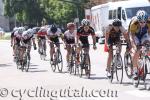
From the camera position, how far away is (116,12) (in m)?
39.5

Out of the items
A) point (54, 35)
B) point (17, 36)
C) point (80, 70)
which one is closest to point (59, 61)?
point (54, 35)

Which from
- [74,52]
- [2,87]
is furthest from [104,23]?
[2,87]

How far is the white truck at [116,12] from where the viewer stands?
3769 cm

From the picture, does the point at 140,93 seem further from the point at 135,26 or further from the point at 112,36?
the point at 112,36

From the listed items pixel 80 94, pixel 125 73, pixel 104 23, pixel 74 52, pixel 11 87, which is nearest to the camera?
pixel 80 94

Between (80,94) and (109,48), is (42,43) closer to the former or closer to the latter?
(109,48)

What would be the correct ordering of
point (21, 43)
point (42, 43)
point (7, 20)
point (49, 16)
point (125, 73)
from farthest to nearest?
point (7, 20) < point (49, 16) < point (42, 43) < point (21, 43) < point (125, 73)

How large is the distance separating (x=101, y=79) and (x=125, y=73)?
76 cm

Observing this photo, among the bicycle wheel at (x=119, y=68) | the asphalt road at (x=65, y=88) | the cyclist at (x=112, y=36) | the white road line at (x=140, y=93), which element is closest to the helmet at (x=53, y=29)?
the asphalt road at (x=65, y=88)

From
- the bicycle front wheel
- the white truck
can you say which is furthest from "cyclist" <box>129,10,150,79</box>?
the white truck

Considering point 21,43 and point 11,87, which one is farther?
point 21,43

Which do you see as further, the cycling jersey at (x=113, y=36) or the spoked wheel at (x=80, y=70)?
the spoked wheel at (x=80, y=70)

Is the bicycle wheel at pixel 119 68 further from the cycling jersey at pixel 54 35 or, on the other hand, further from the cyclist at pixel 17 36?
the cyclist at pixel 17 36

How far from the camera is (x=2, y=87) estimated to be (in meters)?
15.4
